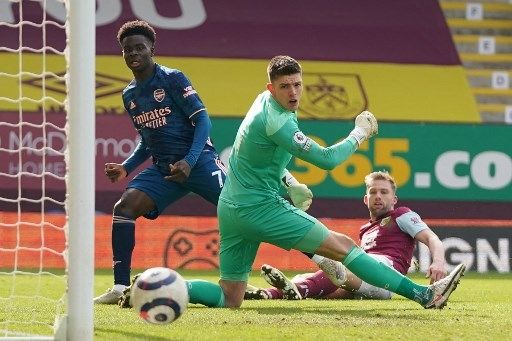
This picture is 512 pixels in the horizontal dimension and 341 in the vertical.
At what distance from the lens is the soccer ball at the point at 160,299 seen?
5.31 m

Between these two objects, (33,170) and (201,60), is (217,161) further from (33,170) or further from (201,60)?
(201,60)

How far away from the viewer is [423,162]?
14.4m

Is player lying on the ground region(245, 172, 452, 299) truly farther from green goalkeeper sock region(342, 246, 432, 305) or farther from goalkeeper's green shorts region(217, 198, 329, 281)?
green goalkeeper sock region(342, 246, 432, 305)

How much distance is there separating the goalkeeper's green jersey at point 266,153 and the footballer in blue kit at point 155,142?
0.72m

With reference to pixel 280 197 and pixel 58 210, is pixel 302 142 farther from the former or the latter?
pixel 58 210

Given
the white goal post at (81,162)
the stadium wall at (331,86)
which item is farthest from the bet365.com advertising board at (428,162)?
the white goal post at (81,162)

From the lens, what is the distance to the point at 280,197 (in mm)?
6469

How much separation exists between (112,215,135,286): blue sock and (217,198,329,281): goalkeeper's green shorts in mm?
908

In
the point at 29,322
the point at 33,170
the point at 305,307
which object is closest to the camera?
the point at 29,322

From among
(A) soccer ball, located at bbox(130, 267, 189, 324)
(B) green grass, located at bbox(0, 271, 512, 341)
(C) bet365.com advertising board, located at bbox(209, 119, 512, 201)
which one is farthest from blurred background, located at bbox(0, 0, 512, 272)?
(A) soccer ball, located at bbox(130, 267, 189, 324)

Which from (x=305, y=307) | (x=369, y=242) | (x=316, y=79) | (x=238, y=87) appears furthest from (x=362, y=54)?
(x=305, y=307)

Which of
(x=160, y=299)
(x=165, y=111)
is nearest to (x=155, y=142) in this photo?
(x=165, y=111)

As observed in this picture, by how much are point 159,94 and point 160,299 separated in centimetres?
237

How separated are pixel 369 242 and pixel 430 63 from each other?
9103 mm
